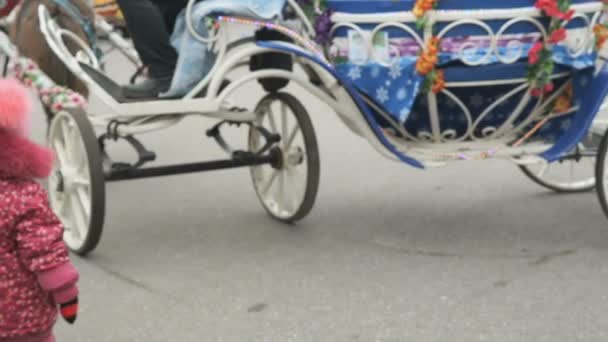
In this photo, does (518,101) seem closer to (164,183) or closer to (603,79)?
(603,79)

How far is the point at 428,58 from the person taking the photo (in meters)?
4.02

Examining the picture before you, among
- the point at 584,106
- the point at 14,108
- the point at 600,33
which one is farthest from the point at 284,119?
the point at 14,108

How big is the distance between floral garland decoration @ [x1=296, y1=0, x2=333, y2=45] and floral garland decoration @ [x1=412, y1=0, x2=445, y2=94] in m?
0.39

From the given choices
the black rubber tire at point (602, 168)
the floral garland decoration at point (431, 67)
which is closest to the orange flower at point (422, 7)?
the floral garland decoration at point (431, 67)

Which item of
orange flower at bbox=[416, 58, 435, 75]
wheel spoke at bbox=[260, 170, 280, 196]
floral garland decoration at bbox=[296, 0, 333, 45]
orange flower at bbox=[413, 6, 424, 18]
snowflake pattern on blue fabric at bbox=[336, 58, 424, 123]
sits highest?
orange flower at bbox=[413, 6, 424, 18]

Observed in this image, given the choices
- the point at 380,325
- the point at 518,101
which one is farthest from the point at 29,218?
the point at 518,101

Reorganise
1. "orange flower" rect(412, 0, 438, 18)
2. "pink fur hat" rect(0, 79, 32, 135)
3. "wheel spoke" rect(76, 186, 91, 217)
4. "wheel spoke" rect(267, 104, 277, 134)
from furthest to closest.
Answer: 1. "wheel spoke" rect(267, 104, 277, 134)
2. "wheel spoke" rect(76, 186, 91, 217)
3. "orange flower" rect(412, 0, 438, 18)
4. "pink fur hat" rect(0, 79, 32, 135)

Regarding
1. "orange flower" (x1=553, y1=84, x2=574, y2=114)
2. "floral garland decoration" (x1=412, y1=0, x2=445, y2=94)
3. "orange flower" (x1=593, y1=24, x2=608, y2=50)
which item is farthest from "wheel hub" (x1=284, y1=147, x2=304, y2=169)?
"orange flower" (x1=593, y1=24, x2=608, y2=50)

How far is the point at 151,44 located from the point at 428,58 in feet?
4.90

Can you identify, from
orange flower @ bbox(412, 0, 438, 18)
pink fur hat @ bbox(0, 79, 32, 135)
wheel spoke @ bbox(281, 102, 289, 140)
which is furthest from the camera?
wheel spoke @ bbox(281, 102, 289, 140)

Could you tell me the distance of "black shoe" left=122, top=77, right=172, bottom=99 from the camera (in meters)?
4.77

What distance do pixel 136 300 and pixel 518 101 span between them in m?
1.82

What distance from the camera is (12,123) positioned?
96.5 inches

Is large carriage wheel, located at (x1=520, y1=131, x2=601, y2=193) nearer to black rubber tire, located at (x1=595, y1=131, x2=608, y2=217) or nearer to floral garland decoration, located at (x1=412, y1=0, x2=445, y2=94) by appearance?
Answer: black rubber tire, located at (x1=595, y1=131, x2=608, y2=217)
